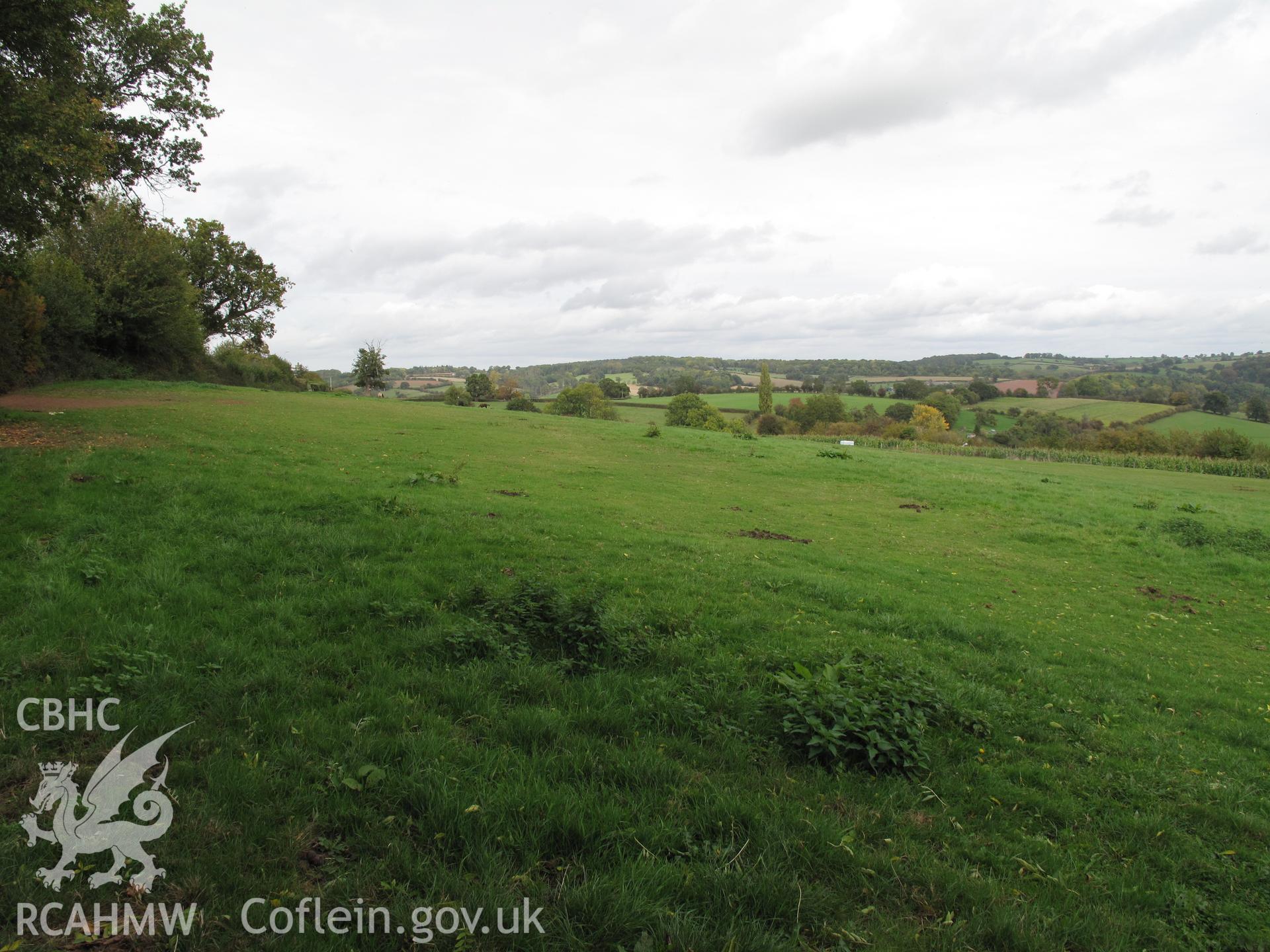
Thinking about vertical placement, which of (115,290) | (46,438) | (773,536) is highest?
(115,290)

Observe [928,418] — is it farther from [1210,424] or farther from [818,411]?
[1210,424]

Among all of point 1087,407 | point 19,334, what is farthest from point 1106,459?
point 19,334

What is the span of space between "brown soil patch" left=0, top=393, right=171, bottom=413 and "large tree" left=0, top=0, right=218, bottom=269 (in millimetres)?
6038

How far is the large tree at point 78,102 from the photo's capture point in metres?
11.9

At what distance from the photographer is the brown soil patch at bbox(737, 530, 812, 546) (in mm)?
14227

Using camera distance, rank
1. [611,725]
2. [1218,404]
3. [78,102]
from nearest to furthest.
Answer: [611,725] → [78,102] → [1218,404]

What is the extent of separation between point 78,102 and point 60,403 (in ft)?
49.2

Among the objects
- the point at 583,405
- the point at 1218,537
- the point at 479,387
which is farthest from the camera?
the point at 479,387

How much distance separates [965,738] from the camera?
552 cm

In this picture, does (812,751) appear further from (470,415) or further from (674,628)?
(470,415)

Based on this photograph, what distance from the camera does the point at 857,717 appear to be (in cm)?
493

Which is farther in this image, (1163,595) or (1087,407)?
(1087,407)

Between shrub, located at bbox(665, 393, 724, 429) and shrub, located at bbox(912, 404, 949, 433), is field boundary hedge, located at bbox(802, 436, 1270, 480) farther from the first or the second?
shrub, located at bbox(912, 404, 949, 433)

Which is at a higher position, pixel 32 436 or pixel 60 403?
pixel 60 403
